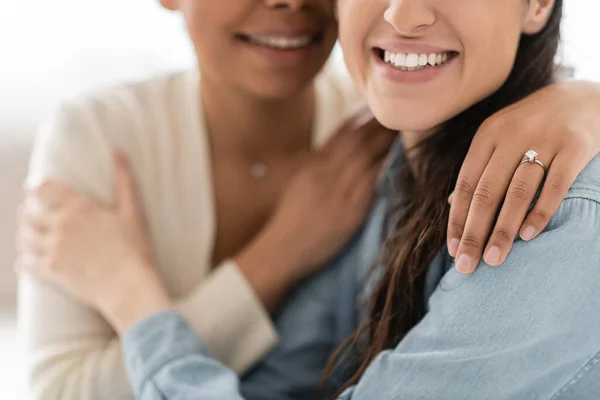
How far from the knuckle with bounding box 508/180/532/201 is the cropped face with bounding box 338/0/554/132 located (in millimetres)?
175

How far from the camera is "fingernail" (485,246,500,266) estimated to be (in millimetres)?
758

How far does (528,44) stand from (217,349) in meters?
0.67

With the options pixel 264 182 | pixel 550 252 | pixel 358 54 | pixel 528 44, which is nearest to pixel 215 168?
pixel 264 182

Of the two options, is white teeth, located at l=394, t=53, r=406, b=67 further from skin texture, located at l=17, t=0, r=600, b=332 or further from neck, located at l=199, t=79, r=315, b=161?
neck, located at l=199, t=79, r=315, b=161

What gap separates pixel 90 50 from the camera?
1.94 metres

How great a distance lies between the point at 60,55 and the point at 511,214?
57.5 inches

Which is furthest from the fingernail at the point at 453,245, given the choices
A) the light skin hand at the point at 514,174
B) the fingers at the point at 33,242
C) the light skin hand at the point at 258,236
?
the fingers at the point at 33,242

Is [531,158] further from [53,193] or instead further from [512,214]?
[53,193]

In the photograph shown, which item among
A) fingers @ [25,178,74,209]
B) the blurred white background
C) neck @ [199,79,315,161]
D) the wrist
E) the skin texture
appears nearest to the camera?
the skin texture

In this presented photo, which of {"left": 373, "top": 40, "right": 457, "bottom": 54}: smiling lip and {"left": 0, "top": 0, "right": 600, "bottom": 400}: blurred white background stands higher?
{"left": 373, "top": 40, "right": 457, "bottom": 54}: smiling lip

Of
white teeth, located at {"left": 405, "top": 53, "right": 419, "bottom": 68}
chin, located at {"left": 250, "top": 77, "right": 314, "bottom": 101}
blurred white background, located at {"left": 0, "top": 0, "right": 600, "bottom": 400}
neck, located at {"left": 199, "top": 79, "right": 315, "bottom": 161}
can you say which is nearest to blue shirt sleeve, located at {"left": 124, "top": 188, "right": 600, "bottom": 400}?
white teeth, located at {"left": 405, "top": 53, "right": 419, "bottom": 68}

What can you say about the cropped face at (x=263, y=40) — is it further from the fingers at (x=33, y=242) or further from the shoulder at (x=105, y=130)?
the fingers at (x=33, y=242)

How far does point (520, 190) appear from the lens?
2.48 feet

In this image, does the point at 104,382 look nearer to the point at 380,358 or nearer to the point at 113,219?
the point at 113,219
